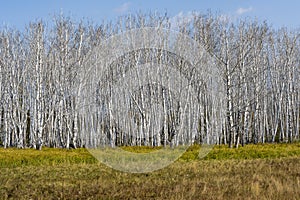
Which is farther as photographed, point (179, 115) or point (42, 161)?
point (179, 115)

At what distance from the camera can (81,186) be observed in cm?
876

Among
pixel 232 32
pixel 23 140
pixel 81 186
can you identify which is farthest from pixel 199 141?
pixel 81 186

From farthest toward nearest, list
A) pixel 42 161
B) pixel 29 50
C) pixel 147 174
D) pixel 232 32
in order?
pixel 29 50
pixel 232 32
pixel 42 161
pixel 147 174

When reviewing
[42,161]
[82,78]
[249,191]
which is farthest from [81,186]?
[82,78]

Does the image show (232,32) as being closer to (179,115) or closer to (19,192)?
(179,115)

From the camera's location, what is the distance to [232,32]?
26.6 metres

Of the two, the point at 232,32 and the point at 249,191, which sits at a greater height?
the point at 232,32

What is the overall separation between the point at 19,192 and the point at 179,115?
19.3 m

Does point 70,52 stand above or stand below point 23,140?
above

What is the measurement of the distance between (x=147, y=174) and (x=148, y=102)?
1709 cm

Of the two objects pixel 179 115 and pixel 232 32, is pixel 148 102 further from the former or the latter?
pixel 232 32

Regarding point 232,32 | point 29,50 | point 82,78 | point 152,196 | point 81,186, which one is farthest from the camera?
point 29,50

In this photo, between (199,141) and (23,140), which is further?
(199,141)

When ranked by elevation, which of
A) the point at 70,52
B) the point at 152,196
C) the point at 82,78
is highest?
the point at 70,52
